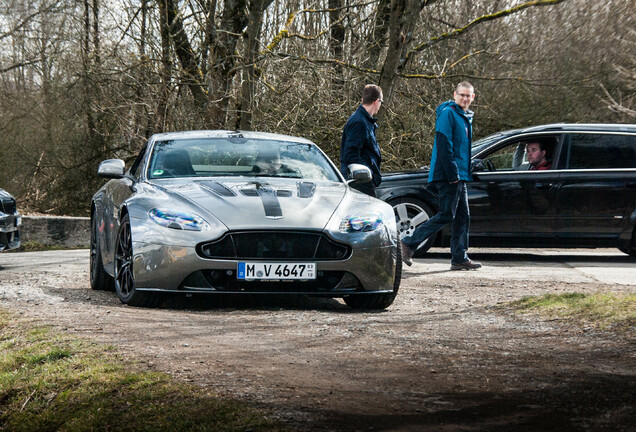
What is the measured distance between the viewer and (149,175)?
27.3ft

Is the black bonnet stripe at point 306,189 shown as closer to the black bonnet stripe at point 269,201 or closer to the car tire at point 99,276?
the black bonnet stripe at point 269,201

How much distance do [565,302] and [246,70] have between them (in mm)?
9029

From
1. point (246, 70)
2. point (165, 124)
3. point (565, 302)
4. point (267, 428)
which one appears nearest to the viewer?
point (267, 428)

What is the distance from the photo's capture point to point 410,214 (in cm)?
1267

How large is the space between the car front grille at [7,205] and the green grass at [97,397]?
23.6 feet

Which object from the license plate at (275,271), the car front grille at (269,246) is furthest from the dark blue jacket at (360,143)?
the license plate at (275,271)

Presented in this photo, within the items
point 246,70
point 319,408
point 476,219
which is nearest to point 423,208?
point 476,219

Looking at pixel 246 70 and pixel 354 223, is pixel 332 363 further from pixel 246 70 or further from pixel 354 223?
pixel 246 70

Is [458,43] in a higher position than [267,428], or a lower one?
higher

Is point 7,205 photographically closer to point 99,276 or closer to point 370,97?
point 99,276

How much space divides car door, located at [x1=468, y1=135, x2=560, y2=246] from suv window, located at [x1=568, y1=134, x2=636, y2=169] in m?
0.50

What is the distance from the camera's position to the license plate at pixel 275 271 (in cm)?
711

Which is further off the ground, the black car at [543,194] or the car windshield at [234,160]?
the car windshield at [234,160]

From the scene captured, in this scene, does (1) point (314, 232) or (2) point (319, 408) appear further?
(1) point (314, 232)
